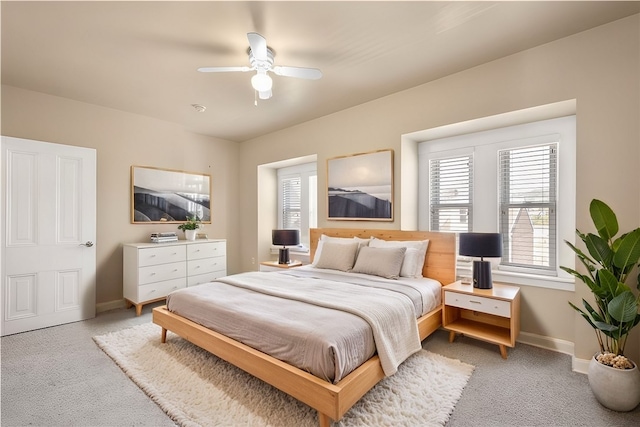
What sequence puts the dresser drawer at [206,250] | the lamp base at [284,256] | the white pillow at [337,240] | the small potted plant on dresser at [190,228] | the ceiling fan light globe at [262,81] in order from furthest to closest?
the small potted plant on dresser at [190,228]
the lamp base at [284,256]
the dresser drawer at [206,250]
the white pillow at [337,240]
the ceiling fan light globe at [262,81]

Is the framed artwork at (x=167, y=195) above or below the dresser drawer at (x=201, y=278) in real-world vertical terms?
above

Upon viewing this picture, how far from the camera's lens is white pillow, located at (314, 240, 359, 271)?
341 centimetres

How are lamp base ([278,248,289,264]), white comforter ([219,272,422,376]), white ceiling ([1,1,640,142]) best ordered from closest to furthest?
1. white comforter ([219,272,422,376])
2. white ceiling ([1,1,640,142])
3. lamp base ([278,248,289,264])

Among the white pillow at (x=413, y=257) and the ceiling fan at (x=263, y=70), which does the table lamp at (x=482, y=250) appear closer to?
the white pillow at (x=413, y=257)

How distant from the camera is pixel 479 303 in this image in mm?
2611

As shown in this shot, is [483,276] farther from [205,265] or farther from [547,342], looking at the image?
[205,265]

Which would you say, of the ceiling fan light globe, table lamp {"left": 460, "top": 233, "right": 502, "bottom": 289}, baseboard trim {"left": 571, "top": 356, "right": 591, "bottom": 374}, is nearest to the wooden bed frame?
table lamp {"left": 460, "top": 233, "right": 502, "bottom": 289}

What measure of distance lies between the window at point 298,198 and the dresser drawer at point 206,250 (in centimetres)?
124

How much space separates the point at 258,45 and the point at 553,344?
3563 millimetres

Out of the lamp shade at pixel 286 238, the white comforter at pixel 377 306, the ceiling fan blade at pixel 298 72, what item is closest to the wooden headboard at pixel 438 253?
the white comforter at pixel 377 306

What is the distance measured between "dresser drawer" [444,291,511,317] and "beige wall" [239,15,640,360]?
526 mm

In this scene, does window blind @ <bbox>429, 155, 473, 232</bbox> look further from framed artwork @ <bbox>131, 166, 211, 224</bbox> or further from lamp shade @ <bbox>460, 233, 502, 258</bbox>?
Answer: framed artwork @ <bbox>131, 166, 211, 224</bbox>

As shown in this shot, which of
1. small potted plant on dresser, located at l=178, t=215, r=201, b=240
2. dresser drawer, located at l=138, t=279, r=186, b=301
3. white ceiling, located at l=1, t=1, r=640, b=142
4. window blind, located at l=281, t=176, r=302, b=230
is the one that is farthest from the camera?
window blind, located at l=281, t=176, r=302, b=230

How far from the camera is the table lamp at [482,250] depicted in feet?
8.76
